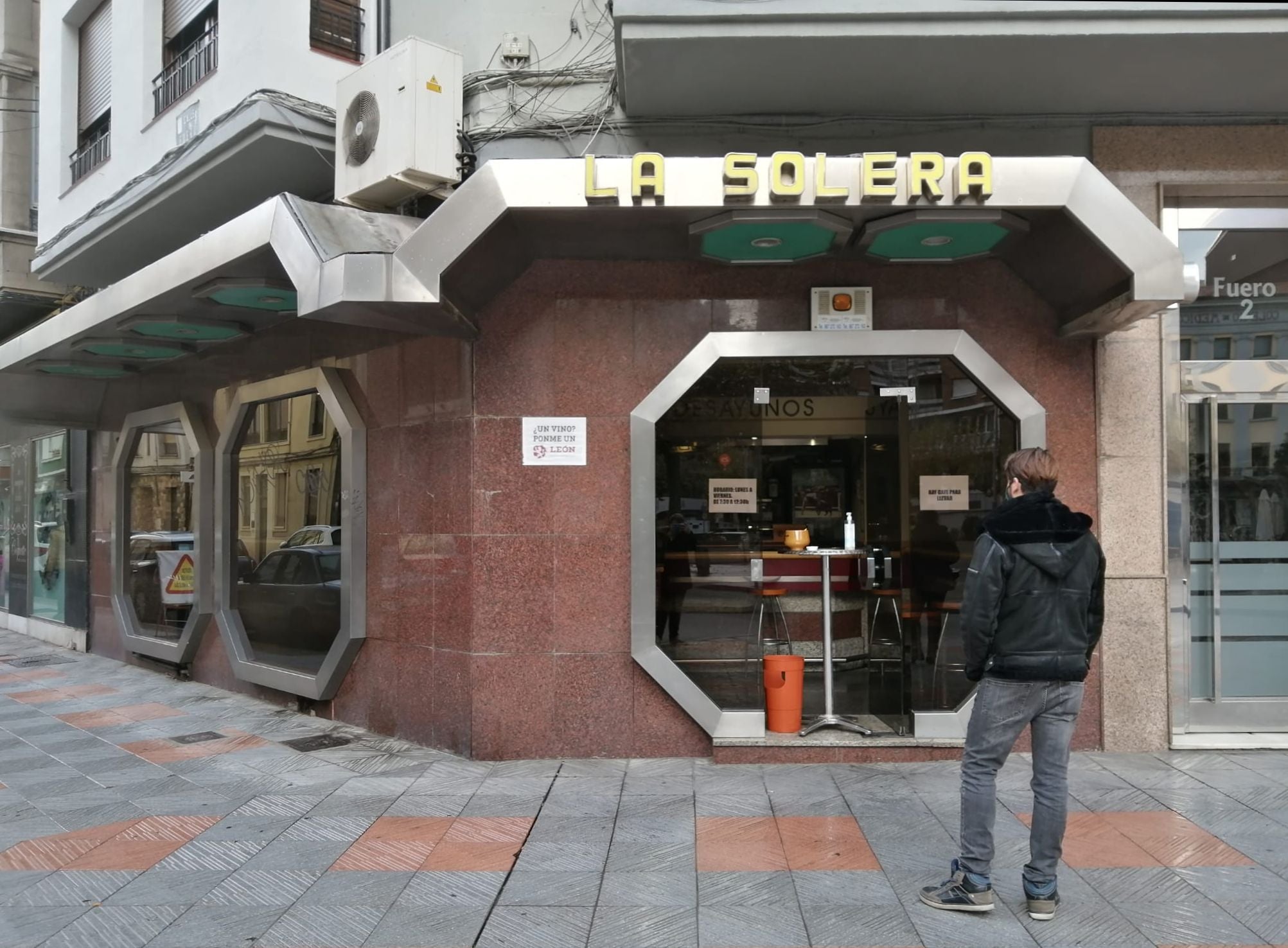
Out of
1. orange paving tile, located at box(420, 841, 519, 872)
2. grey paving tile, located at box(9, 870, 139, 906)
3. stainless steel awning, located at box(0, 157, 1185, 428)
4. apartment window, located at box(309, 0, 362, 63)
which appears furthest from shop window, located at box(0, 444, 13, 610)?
orange paving tile, located at box(420, 841, 519, 872)

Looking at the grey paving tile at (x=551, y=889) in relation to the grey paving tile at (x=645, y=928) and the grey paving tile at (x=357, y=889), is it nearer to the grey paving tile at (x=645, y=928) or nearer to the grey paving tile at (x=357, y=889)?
the grey paving tile at (x=645, y=928)

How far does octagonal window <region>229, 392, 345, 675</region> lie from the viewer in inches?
313

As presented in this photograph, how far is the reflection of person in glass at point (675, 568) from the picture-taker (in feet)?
→ 21.9

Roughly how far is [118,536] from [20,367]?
2.56m

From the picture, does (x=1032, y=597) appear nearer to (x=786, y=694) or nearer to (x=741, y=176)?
(x=741, y=176)

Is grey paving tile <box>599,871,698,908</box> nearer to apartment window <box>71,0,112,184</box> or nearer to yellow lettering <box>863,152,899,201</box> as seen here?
yellow lettering <box>863,152,899,201</box>

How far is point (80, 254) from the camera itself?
10484 mm

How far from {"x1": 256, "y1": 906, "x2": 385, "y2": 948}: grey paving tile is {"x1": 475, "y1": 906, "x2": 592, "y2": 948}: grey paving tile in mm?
500

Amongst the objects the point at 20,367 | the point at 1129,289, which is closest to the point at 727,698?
the point at 1129,289

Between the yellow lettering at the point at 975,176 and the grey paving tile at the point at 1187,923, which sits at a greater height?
the yellow lettering at the point at 975,176

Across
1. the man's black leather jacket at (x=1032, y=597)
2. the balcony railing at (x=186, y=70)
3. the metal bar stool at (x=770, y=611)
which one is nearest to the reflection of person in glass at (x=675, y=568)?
the metal bar stool at (x=770, y=611)

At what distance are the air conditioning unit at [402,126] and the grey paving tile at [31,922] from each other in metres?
4.56

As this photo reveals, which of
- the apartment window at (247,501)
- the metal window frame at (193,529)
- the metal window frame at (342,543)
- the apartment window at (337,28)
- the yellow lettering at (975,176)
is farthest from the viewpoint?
the metal window frame at (193,529)

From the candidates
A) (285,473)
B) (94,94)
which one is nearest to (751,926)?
(285,473)
